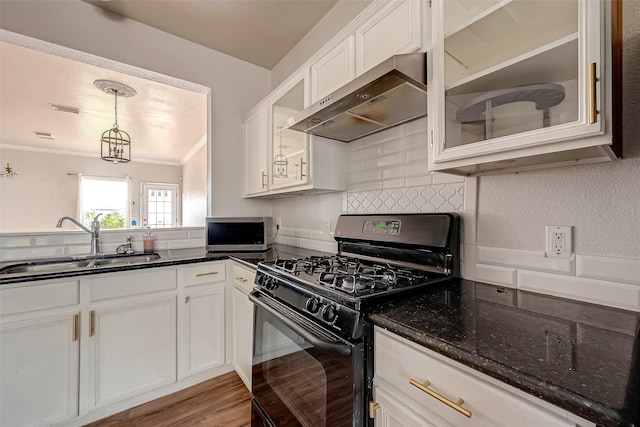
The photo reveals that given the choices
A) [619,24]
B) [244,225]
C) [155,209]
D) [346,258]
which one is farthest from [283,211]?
[155,209]

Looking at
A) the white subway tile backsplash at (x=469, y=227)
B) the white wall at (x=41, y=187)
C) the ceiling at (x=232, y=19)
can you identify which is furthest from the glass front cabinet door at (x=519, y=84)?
the white wall at (x=41, y=187)

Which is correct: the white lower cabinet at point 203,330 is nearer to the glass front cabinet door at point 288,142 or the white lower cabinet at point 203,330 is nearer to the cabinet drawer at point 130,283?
the cabinet drawer at point 130,283

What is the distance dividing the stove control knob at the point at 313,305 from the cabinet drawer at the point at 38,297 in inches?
54.1

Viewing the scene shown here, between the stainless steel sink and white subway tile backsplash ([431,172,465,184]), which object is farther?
the stainless steel sink

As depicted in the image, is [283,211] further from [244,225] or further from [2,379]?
[2,379]

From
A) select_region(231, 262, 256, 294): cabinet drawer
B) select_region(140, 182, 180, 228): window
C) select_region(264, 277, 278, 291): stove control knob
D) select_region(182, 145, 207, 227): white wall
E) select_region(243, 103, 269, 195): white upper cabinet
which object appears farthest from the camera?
select_region(140, 182, 180, 228): window

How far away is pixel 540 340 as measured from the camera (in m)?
0.67

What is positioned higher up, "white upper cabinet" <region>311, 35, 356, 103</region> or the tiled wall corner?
"white upper cabinet" <region>311, 35, 356, 103</region>

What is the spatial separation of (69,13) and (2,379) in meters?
2.34

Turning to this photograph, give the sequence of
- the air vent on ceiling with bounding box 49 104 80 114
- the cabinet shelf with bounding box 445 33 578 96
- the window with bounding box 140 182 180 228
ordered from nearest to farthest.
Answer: the cabinet shelf with bounding box 445 33 578 96 < the air vent on ceiling with bounding box 49 104 80 114 < the window with bounding box 140 182 180 228

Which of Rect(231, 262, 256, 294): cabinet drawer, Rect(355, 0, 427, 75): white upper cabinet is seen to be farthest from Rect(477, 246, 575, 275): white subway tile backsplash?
Rect(231, 262, 256, 294): cabinet drawer

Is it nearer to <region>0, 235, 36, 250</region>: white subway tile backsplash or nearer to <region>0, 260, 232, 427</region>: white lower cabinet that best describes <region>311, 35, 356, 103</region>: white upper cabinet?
<region>0, 260, 232, 427</region>: white lower cabinet

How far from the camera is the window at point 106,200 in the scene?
545 cm

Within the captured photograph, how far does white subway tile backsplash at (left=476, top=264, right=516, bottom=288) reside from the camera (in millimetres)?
1113
